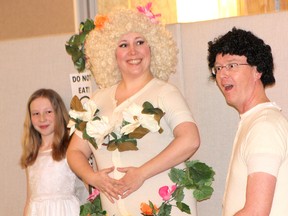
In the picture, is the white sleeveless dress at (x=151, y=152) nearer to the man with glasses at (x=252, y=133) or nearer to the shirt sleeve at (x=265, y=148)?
the man with glasses at (x=252, y=133)

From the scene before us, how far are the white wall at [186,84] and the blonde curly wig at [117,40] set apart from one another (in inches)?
5.7

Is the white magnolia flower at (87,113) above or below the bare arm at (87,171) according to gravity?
above

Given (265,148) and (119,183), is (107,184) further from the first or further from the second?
(265,148)

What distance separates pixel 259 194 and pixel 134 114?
0.76 meters

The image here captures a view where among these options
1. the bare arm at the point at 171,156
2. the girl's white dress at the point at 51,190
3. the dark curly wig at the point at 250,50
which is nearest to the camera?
the dark curly wig at the point at 250,50

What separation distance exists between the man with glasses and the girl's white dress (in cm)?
115

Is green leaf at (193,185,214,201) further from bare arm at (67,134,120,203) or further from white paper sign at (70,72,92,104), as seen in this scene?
white paper sign at (70,72,92,104)

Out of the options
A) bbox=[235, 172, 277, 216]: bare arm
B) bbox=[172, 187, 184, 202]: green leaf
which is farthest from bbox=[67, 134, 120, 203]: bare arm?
bbox=[235, 172, 277, 216]: bare arm

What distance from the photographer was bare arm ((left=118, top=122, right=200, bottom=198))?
7.96ft

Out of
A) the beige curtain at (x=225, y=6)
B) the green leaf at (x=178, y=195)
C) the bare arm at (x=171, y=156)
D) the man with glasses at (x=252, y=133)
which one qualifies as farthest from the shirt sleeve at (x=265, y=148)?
the beige curtain at (x=225, y=6)

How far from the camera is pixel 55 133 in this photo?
3240mm

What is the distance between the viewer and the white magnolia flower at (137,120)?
8.05ft

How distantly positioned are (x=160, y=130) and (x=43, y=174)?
36.4 inches

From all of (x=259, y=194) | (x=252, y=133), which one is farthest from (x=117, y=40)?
(x=259, y=194)
